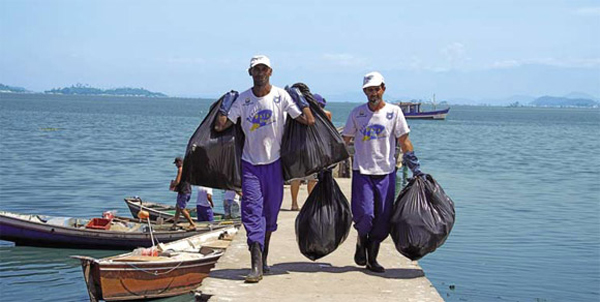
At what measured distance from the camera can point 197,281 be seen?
11570mm

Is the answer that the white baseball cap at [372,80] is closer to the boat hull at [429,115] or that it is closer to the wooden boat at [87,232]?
the wooden boat at [87,232]

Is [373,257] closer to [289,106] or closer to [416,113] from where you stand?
[289,106]

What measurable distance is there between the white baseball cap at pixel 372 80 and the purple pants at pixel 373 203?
804 mm

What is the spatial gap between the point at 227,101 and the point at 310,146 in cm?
85

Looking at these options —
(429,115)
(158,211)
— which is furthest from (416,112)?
(158,211)

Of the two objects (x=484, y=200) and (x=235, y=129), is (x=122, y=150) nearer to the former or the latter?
(x=484, y=200)

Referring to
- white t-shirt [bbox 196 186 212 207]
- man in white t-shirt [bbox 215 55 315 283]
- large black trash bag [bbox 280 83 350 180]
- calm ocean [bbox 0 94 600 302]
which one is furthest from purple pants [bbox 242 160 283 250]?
white t-shirt [bbox 196 186 212 207]

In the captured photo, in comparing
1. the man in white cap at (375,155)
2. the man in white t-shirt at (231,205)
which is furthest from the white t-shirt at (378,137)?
the man in white t-shirt at (231,205)

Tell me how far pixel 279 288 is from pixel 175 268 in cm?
445

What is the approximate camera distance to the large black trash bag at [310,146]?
24.6ft

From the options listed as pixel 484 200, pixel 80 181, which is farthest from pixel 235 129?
pixel 80 181

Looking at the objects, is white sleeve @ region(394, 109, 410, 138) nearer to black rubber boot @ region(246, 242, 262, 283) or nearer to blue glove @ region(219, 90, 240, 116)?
blue glove @ region(219, 90, 240, 116)

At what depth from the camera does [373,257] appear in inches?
310

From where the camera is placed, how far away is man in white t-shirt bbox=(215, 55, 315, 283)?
7195 mm
